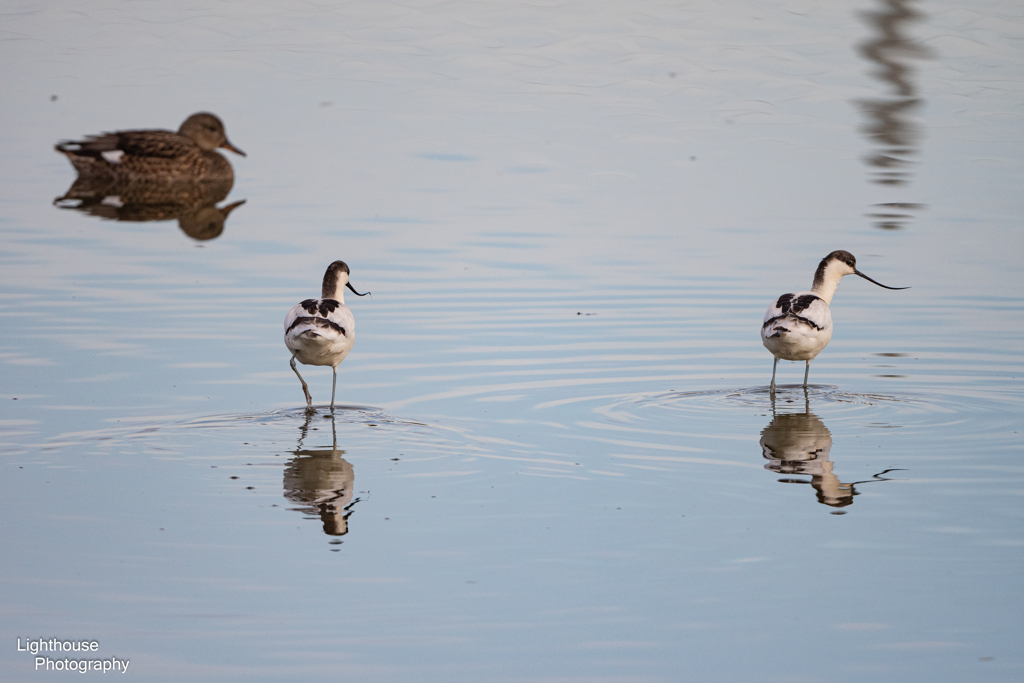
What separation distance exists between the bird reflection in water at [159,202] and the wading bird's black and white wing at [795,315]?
7491mm

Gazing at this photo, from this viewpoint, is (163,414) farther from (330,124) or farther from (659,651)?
(330,124)

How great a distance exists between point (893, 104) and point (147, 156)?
1471 cm

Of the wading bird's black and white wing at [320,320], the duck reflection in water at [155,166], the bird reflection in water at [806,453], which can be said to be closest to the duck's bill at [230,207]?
the duck reflection in water at [155,166]

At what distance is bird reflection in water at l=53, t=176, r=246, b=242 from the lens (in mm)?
16839

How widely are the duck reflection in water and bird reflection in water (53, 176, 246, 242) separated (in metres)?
0.01

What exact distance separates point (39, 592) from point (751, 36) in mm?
29598

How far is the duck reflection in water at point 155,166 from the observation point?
18766 millimetres

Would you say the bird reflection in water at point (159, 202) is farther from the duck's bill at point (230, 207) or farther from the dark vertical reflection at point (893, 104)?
the dark vertical reflection at point (893, 104)

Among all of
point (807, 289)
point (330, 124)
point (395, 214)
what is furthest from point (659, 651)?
point (330, 124)

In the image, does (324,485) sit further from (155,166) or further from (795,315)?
(155,166)

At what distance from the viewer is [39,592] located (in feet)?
20.2

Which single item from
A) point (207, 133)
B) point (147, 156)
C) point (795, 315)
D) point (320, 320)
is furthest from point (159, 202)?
point (795, 315)

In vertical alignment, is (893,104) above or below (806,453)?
above

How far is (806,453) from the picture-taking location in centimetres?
881
